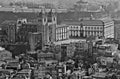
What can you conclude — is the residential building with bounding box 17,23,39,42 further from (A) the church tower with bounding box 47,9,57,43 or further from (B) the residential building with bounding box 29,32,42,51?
(B) the residential building with bounding box 29,32,42,51

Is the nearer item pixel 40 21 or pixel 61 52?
pixel 61 52

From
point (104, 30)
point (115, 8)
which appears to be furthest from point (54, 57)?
point (115, 8)

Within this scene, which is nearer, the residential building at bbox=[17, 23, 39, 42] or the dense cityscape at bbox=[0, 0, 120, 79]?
the dense cityscape at bbox=[0, 0, 120, 79]

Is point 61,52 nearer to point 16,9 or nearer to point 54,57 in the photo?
point 54,57

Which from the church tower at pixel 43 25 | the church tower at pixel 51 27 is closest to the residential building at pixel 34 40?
the church tower at pixel 43 25

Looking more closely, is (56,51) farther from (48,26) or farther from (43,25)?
(48,26)

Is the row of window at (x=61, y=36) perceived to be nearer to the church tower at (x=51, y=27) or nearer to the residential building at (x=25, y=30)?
the church tower at (x=51, y=27)

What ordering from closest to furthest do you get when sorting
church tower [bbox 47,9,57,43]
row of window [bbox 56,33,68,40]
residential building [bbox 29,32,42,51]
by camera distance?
residential building [bbox 29,32,42,51]
church tower [bbox 47,9,57,43]
row of window [bbox 56,33,68,40]

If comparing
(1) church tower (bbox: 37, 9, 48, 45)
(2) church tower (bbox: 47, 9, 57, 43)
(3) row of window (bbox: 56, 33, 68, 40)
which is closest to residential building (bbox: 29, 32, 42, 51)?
(1) church tower (bbox: 37, 9, 48, 45)
